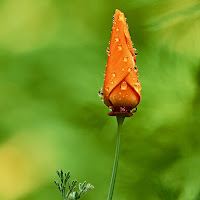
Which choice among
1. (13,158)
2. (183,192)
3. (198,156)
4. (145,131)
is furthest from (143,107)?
(13,158)

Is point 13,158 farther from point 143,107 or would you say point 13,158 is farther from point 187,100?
point 187,100

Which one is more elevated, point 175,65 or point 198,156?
point 175,65

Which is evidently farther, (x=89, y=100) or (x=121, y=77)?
(x=89, y=100)

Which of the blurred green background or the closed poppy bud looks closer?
the closed poppy bud

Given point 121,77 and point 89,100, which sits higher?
point 89,100
